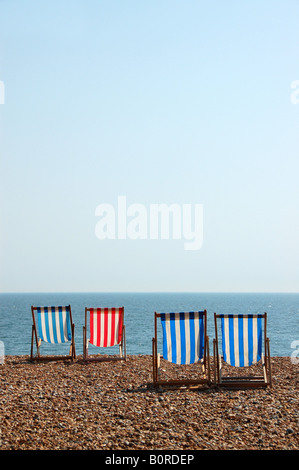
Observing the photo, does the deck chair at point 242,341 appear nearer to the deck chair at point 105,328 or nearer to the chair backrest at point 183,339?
the chair backrest at point 183,339

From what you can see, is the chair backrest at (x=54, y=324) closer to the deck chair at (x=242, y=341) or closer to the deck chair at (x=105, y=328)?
the deck chair at (x=105, y=328)

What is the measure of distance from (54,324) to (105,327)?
898 millimetres

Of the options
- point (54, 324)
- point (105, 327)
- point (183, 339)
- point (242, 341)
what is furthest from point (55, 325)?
point (242, 341)

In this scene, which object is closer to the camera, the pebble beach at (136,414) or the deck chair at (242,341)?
the pebble beach at (136,414)

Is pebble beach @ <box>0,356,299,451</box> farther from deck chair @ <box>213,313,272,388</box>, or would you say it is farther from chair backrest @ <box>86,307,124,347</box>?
chair backrest @ <box>86,307,124,347</box>

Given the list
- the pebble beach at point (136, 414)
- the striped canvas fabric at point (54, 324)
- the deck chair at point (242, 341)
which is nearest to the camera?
the pebble beach at point (136, 414)

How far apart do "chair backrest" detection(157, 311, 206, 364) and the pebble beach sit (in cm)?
45

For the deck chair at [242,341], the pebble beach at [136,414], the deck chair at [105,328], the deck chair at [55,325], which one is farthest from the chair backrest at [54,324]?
the deck chair at [242,341]

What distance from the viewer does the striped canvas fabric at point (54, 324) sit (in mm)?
9627

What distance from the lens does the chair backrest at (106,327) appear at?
9.66 m

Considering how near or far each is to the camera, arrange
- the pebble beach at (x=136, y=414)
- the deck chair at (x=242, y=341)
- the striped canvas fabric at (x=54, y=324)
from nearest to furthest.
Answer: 1. the pebble beach at (x=136, y=414)
2. the deck chair at (x=242, y=341)
3. the striped canvas fabric at (x=54, y=324)

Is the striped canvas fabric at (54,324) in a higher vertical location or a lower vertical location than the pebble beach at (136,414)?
higher

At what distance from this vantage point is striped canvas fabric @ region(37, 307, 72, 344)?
31.6 ft
